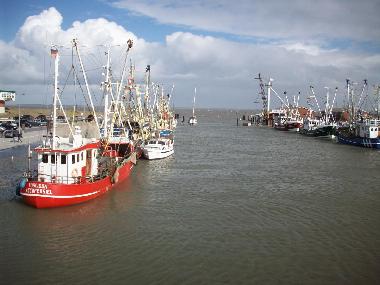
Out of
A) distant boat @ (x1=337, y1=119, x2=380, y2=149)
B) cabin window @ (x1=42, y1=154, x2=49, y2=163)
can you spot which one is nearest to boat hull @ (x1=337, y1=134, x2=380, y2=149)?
distant boat @ (x1=337, y1=119, x2=380, y2=149)

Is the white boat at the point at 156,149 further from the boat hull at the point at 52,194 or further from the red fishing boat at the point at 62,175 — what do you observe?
the boat hull at the point at 52,194

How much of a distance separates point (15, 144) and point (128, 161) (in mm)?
26951

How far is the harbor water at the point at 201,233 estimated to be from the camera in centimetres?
1734

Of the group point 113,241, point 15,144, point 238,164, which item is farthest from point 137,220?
point 15,144

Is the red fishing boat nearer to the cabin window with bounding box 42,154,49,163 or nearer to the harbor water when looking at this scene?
the cabin window with bounding box 42,154,49,163

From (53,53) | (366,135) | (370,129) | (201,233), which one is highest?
(53,53)

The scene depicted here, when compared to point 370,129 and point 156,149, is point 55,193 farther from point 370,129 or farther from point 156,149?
point 370,129

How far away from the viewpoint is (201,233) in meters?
22.4

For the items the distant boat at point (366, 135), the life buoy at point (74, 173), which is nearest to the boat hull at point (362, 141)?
the distant boat at point (366, 135)

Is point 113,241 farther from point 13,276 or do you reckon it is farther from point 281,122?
point 281,122

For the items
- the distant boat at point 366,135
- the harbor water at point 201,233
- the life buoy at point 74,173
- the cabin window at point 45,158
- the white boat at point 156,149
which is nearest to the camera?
the harbor water at point 201,233

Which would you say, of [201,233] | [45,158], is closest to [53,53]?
[45,158]

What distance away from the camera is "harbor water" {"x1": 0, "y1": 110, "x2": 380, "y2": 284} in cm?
1734

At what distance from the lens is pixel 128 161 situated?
124 ft
